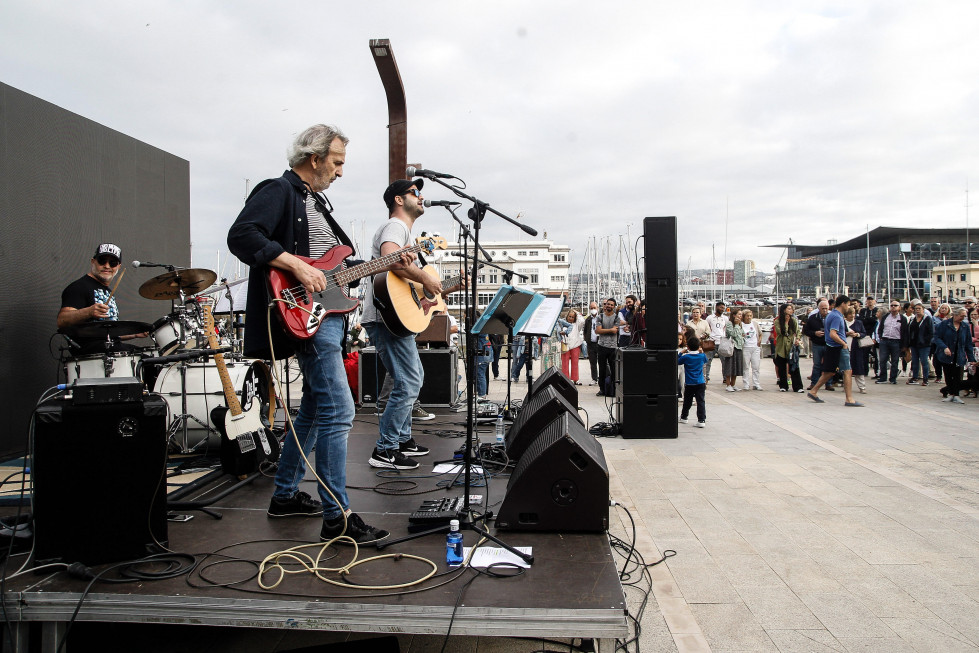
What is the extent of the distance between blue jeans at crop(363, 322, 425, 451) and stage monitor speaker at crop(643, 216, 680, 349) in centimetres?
417

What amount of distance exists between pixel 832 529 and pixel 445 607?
3.22 m

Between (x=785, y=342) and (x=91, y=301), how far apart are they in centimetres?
1173

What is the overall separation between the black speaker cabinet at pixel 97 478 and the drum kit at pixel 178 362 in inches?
87.7

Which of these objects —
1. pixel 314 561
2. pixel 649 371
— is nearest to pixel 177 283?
pixel 314 561

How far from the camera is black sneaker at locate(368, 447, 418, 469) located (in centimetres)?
453

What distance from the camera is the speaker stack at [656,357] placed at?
25.3 feet

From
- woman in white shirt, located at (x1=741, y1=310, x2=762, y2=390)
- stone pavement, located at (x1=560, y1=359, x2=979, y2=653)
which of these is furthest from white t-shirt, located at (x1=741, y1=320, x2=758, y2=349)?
stone pavement, located at (x1=560, y1=359, x2=979, y2=653)

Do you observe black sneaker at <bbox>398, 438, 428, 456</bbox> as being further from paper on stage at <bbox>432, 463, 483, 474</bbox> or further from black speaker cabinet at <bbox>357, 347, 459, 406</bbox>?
black speaker cabinet at <bbox>357, 347, 459, 406</bbox>

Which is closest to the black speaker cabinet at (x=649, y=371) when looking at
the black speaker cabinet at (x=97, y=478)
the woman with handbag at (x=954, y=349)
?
the black speaker cabinet at (x=97, y=478)

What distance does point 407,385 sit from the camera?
14.7 ft

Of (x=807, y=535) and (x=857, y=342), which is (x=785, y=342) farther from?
(x=807, y=535)

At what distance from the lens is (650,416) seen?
773 cm

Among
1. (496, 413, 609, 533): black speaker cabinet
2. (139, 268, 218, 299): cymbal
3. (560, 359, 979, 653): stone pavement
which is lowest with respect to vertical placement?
(560, 359, 979, 653): stone pavement

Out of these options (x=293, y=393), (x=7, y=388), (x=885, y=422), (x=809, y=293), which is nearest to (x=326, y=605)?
(x=7, y=388)
